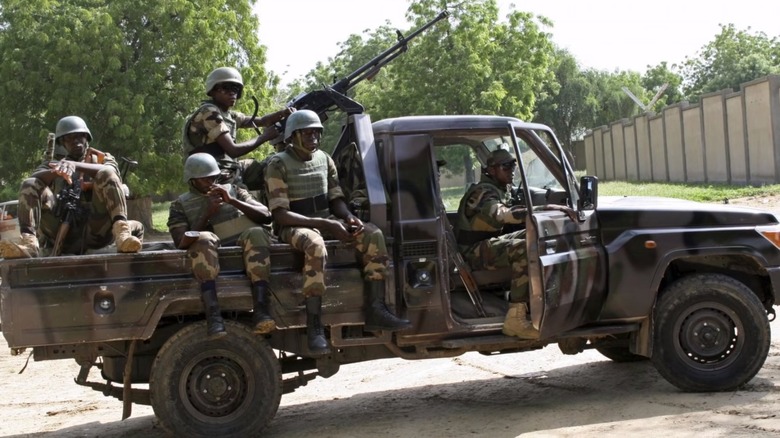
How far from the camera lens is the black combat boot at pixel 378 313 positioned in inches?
260

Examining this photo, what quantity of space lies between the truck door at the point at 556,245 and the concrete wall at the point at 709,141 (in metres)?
22.0

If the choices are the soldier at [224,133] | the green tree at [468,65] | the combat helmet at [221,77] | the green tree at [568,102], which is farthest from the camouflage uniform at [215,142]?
the green tree at [568,102]

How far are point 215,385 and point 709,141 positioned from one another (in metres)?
29.4

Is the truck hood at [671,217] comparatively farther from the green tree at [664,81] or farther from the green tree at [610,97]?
the green tree at [664,81]

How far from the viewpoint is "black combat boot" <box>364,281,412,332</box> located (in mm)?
6594

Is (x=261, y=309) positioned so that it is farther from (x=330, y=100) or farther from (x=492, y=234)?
(x=330, y=100)

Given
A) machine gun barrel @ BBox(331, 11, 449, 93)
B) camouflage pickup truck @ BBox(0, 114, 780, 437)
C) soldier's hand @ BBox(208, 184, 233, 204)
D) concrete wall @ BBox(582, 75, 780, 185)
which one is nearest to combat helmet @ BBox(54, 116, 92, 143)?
soldier's hand @ BBox(208, 184, 233, 204)

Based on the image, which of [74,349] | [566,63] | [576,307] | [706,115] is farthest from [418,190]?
[566,63]

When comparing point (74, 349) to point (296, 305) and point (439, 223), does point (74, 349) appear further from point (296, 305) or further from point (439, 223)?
point (439, 223)

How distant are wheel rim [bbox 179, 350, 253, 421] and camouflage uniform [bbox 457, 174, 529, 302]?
5.97 feet

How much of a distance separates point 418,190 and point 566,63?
56.0 meters

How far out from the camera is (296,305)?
21.7 feet

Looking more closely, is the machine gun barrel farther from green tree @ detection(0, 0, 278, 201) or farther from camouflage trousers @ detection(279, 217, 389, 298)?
green tree @ detection(0, 0, 278, 201)

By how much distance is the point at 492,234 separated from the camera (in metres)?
7.32
